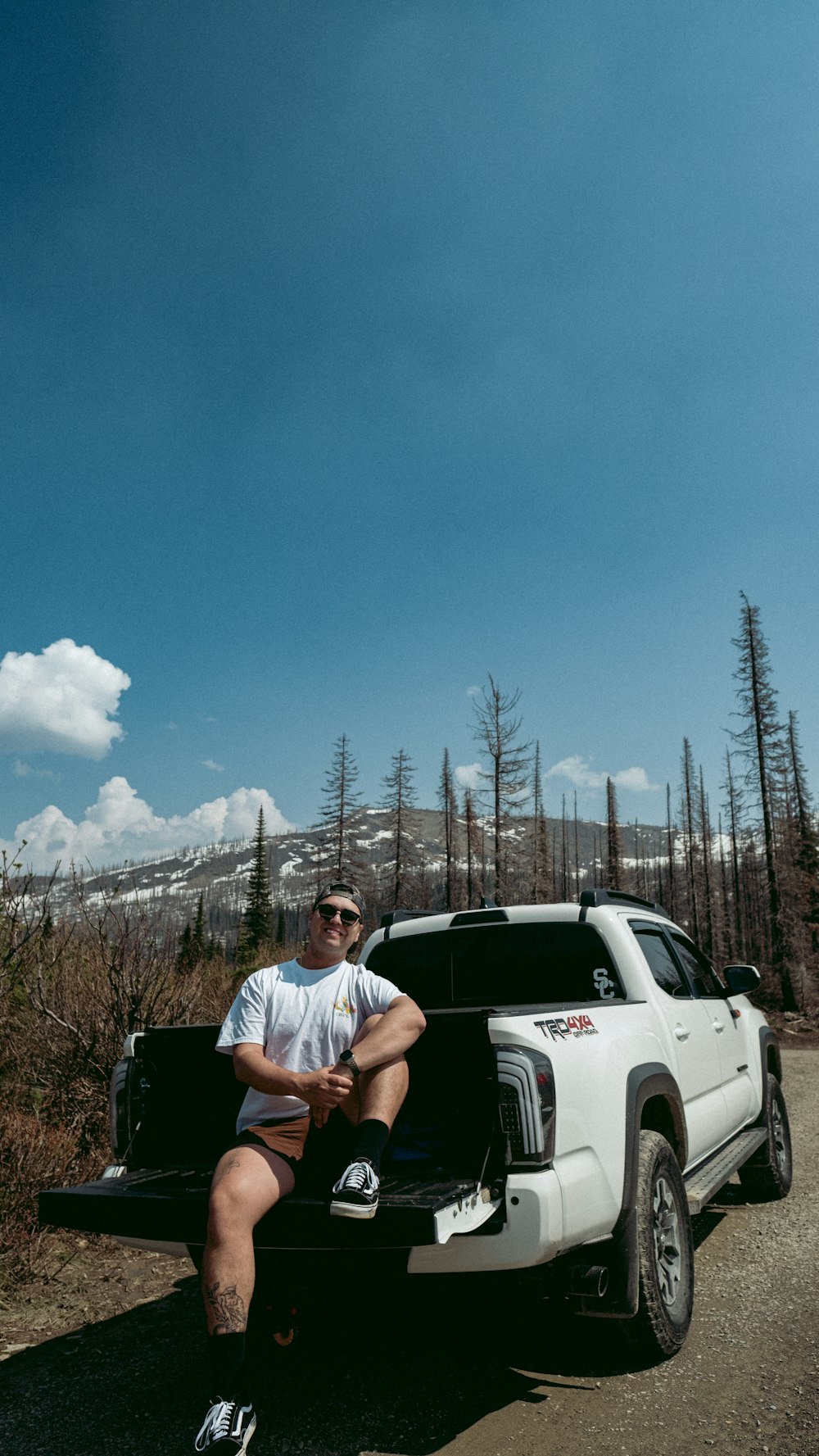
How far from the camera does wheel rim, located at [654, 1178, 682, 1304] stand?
386 centimetres

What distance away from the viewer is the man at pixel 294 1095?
2810mm

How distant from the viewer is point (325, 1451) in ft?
10.5

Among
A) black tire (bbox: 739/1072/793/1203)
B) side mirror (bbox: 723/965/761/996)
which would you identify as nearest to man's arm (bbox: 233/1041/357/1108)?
side mirror (bbox: 723/965/761/996)

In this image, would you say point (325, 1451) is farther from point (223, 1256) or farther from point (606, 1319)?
point (606, 1319)

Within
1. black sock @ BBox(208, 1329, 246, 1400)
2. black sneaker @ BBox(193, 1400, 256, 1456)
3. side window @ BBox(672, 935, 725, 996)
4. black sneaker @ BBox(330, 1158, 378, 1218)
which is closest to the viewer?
black sneaker @ BBox(193, 1400, 256, 1456)

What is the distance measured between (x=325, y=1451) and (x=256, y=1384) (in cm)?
78

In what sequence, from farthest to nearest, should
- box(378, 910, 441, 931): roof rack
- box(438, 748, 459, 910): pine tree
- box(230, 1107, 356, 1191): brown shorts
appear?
box(438, 748, 459, 910): pine tree, box(378, 910, 441, 931): roof rack, box(230, 1107, 356, 1191): brown shorts

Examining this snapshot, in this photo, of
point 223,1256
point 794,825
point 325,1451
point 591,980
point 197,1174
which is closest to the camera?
point 223,1256

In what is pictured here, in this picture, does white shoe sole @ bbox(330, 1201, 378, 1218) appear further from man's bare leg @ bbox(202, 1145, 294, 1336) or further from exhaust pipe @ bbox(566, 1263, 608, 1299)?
exhaust pipe @ bbox(566, 1263, 608, 1299)

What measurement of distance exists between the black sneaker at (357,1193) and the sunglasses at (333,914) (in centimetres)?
113

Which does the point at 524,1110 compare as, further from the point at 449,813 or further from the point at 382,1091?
the point at 449,813

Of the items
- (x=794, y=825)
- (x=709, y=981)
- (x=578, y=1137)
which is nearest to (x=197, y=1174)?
(x=578, y=1137)

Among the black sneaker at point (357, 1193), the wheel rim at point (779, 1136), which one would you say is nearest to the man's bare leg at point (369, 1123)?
the black sneaker at point (357, 1193)

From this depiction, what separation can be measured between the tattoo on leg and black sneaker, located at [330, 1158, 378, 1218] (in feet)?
1.38
